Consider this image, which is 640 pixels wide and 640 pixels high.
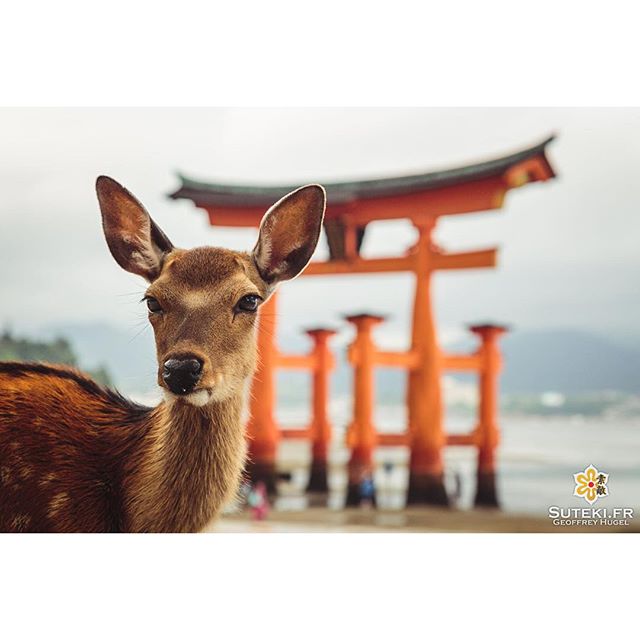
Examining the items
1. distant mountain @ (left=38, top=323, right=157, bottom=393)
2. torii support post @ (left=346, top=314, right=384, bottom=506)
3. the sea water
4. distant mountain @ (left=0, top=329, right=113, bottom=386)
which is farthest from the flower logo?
distant mountain @ (left=0, top=329, right=113, bottom=386)

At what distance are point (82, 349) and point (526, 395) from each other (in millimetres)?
1493

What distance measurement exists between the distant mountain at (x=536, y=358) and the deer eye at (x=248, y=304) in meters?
0.64

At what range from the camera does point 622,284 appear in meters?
2.70

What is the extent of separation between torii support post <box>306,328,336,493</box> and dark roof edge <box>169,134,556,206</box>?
494 millimetres

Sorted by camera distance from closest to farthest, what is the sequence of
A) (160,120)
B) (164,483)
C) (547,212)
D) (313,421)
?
(164,483) → (160,120) → (547,212) → (313,421)

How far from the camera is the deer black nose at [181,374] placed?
5.91ft

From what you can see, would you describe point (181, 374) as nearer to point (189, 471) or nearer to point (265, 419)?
point (189, 471)

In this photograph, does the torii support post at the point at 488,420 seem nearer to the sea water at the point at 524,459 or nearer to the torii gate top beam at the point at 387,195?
the sea water at the point at 524,459

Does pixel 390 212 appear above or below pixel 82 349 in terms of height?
above

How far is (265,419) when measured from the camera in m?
2.86

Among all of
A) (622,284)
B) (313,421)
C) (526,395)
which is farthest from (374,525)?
(622,284)

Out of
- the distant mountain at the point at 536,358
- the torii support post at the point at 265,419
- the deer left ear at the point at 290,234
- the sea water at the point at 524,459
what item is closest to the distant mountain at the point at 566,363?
the distant mountain at the point at 536,358

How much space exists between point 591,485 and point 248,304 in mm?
1308

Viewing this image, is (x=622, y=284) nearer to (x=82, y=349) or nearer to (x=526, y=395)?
(x=526, y=395)
